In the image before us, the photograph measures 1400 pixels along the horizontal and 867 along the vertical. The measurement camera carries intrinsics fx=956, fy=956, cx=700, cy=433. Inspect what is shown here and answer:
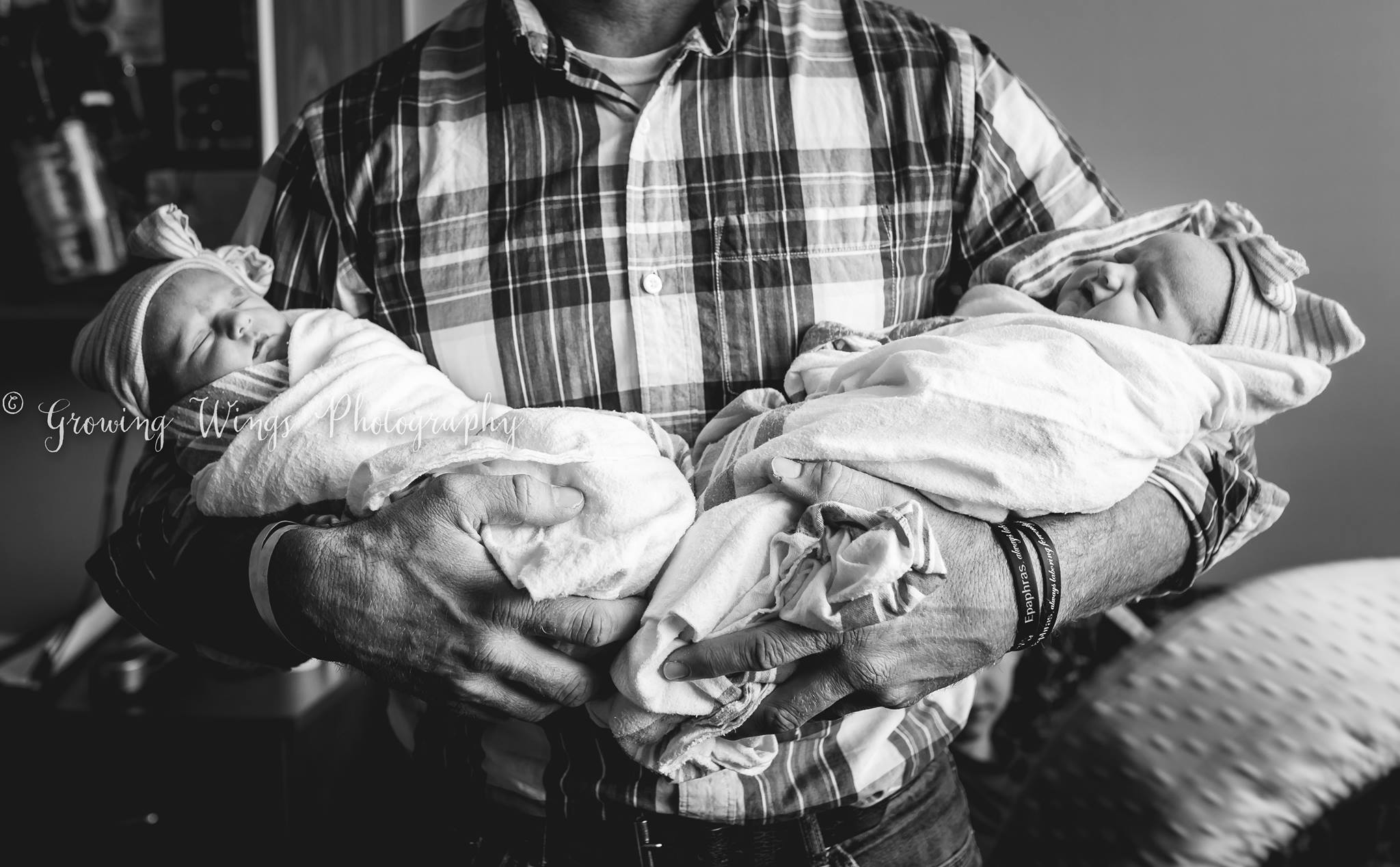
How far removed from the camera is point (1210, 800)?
39 centimetres

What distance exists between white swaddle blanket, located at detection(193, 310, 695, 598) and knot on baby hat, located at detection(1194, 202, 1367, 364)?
1.93ft

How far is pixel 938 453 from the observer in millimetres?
807

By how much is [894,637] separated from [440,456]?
0.42 meters

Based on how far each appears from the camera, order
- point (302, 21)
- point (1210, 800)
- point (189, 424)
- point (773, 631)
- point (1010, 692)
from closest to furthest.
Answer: point (1210, 800), point (773, 631), point (189, 424), point (302, 21), point (1010, 692)

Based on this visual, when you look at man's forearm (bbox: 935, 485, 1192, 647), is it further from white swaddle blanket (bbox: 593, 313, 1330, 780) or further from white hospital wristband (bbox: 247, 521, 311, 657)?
white hospital wristband (bbox: 247, 521, 311, 657)

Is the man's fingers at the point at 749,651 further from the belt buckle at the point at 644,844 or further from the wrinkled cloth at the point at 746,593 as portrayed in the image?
the belt buckle at the point at 644,844

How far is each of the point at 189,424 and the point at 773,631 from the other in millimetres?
661

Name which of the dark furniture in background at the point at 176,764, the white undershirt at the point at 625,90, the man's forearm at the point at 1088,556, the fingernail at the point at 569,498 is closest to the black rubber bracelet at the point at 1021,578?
the man's forearm at the point at 1088,556

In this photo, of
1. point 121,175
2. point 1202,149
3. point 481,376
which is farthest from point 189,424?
point 1202,149

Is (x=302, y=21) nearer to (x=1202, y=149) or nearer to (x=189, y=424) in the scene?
(x=189, y=424)

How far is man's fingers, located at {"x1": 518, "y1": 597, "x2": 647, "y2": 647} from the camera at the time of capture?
0.80 metres

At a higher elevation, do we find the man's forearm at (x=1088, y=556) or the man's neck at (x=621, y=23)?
the man's neck at (x=621, y=23)

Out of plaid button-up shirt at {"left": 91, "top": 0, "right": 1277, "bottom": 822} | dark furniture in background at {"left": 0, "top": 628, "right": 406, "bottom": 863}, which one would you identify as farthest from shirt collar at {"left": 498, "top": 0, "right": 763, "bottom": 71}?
dark furniture in background at {"left": 0, "top": 628, "right": 406, "bottom": 863}

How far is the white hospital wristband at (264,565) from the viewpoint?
2.97 ft
